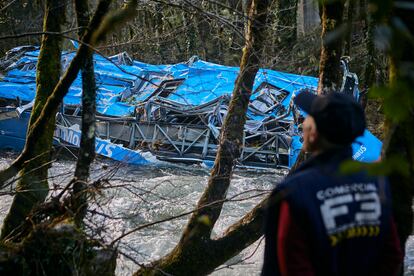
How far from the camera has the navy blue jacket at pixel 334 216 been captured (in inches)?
94.1

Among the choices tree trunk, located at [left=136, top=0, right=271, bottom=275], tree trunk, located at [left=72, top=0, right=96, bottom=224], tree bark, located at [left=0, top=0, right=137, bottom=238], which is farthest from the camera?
tree trunk, located at [left=136, top=0, right=271, bottom=275]

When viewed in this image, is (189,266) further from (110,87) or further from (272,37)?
(110,87)

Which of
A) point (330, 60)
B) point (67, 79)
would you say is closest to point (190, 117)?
point (330, 60)

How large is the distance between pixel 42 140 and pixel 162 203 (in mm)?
5195

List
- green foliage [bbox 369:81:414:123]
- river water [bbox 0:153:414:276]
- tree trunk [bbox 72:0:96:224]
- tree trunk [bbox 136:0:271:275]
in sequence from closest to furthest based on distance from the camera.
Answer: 1. green foliage [bbox 369:81:414:123]
2. tree trunk [bbox 72:0:96:224]
3. tree trunk [bbox 136:0:271:275]
4. river water [bbox 0:153:414:276]

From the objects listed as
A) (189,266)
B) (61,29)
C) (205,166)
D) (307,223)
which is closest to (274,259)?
(307,223)

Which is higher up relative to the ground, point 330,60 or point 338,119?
point 330,60

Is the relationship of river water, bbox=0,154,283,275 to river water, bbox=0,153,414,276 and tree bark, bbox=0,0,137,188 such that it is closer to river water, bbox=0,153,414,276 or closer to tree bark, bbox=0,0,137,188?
river water, bbox=0,153,414,276

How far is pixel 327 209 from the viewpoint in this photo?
244 cm

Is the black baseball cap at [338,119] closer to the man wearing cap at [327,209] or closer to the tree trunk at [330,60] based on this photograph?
the man wearing cap at [327,209]

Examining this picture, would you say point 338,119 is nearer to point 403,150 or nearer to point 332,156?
point 332,156

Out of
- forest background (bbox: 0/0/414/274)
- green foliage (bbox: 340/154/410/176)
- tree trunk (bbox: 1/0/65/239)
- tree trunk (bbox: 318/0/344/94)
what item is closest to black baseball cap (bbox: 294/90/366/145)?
forest background (bbox: 0/0/414/274)

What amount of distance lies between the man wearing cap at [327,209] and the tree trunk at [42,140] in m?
2.83

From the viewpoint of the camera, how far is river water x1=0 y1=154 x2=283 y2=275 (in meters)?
6.70
